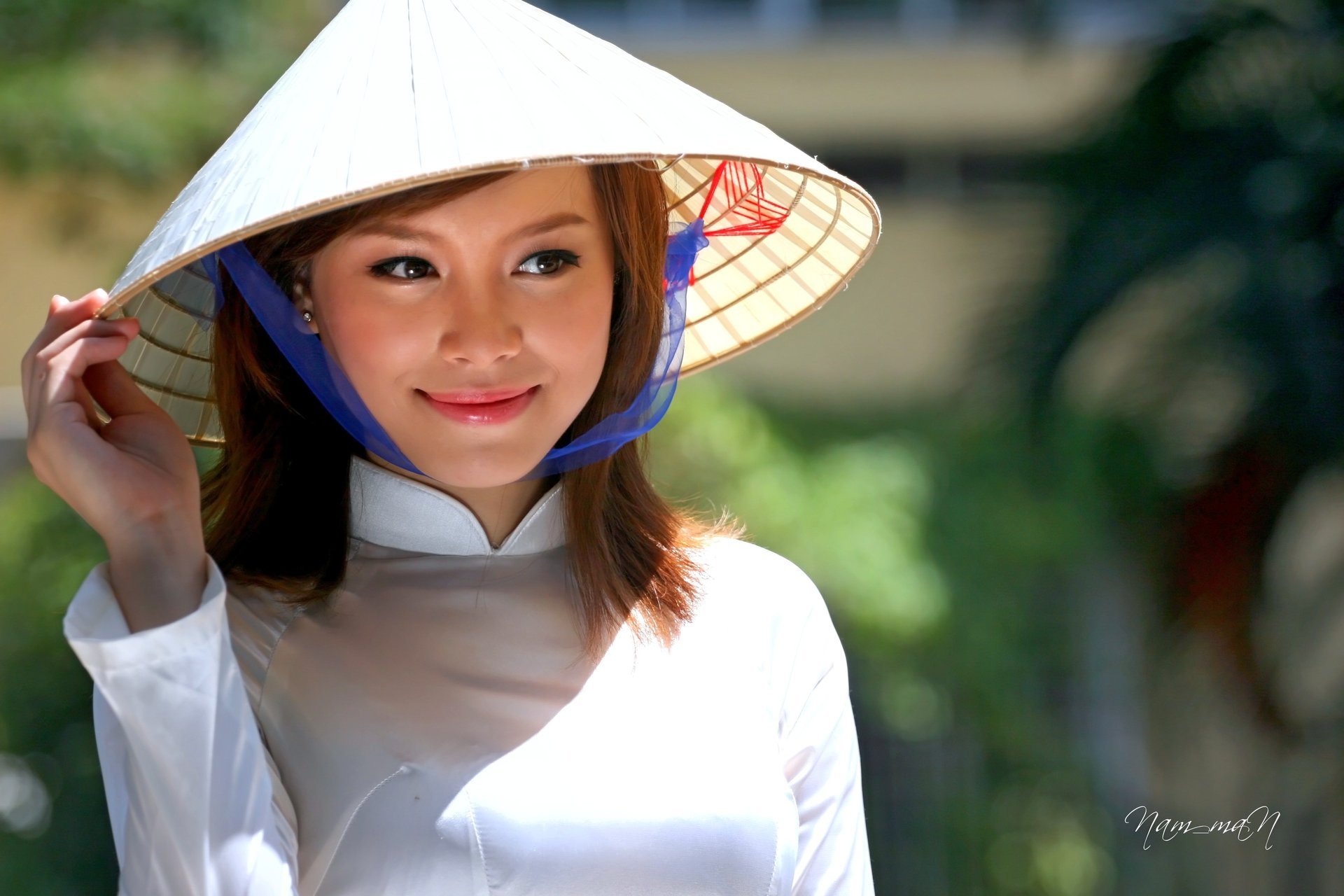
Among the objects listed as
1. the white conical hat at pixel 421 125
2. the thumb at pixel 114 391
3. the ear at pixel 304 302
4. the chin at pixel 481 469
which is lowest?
the chin at pixel 481 469

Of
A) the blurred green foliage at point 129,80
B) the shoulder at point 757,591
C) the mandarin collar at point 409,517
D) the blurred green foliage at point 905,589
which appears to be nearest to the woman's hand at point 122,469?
the mandarin collar at point 409,517

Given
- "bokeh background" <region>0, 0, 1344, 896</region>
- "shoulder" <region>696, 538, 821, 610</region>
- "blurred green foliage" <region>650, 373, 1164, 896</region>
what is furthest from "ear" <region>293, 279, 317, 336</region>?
A: "blurred green foliage" <region>650, 373, 1164, 896</region>

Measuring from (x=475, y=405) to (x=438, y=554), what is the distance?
0.20 m

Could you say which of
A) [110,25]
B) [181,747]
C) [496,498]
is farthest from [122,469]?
[110,25]

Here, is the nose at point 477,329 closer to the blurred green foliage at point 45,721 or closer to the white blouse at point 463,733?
the white blouse at point 463,733

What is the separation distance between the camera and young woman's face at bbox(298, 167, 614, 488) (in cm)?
124

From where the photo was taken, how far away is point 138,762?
107 centimetres

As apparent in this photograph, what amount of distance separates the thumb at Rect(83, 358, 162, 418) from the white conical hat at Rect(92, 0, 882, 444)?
4 cm

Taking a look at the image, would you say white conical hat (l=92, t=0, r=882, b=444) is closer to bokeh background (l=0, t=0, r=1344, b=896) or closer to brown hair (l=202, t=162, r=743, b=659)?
brown hair (l=202, t=162, r=743, b=659)

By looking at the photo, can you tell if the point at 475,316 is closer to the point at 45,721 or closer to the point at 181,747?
the point at 181,747

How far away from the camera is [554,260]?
1318 mm

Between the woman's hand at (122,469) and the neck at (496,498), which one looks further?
the neck at (496,498)

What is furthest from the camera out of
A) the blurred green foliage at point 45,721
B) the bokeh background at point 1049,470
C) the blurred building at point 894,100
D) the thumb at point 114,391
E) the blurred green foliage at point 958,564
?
the blurred building at point 894,100

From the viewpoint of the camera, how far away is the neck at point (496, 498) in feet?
4.66
